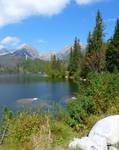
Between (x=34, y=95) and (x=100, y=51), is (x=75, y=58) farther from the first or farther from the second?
(x=34, y=95)

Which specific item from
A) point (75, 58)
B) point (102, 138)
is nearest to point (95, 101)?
point (102, 138)

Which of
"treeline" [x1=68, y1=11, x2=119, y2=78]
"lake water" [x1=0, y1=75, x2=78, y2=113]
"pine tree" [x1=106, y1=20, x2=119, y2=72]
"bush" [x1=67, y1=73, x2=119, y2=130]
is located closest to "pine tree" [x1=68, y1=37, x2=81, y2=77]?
"treeline" [x1=68, y1=11, x2=119, y2=78]

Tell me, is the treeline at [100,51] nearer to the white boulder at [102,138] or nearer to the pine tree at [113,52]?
the pine tree at [113,52]

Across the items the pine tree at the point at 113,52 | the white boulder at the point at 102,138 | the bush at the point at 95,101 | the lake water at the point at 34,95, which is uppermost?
the pine tree at the point at 113,52

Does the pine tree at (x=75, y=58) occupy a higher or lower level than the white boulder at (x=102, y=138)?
higher

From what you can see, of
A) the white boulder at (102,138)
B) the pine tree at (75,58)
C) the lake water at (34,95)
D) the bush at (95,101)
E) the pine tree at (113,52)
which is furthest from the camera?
the pine tree at (75,58)

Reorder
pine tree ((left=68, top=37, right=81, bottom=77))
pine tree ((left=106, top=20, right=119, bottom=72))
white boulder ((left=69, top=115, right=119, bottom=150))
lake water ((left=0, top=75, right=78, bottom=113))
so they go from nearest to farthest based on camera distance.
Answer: white boulder ((left=69, top=115, right=119, bottom=150)) → lake water ((left=0, top=75, right=78, bottom=113)) → pine tree ((left=106, top=20, right=119, bottom=72)) → pine tree ((left=68, top=37, right=81, bottom=77))

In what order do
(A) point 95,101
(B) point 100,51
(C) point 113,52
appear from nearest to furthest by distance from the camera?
(A) point 95,101
(C) point 113,52
(B) point 100,51

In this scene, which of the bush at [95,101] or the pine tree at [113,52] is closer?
the bush at [95,101]

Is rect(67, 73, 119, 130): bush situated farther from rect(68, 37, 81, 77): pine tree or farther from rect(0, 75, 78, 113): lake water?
rect(68, 37, 81, 77): pine tree

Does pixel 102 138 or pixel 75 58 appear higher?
pixel 75 58

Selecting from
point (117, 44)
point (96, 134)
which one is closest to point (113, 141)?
point (96, 134)

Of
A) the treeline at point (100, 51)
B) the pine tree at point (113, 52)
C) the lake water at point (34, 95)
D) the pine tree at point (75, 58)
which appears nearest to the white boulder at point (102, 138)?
the lake water at point (34, 95)

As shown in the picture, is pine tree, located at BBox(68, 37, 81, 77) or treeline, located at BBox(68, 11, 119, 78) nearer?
treeline, located at BBox(68, 11, 119, 78)
